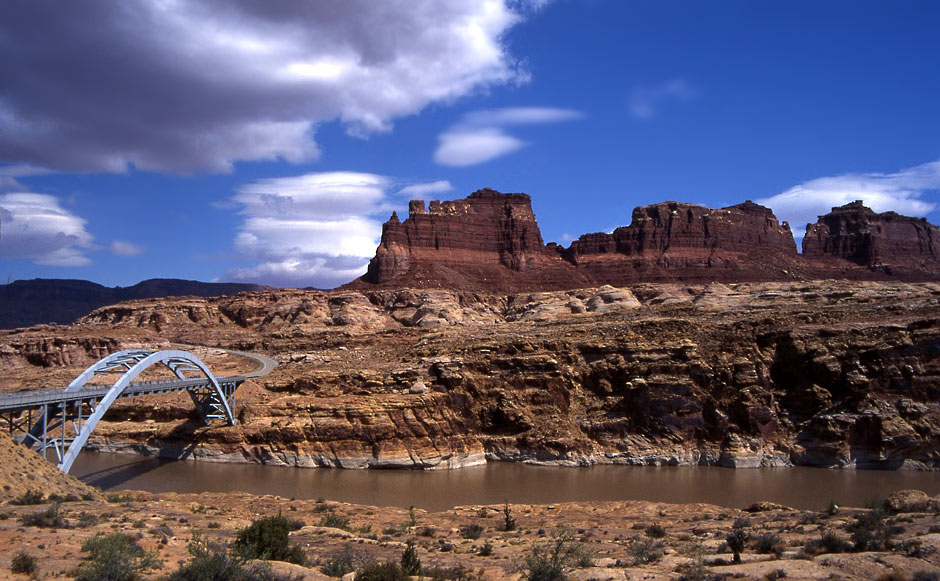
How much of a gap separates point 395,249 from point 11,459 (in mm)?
79399

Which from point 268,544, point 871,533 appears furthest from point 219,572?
point 871,533

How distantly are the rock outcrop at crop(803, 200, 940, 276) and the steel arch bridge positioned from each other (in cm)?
10020

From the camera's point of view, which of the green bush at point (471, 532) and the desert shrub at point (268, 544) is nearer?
the desert shrub at point (268, 544)

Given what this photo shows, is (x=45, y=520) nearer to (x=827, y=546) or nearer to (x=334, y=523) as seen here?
(x=334, y=523)

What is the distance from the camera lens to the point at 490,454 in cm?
Result: 4188

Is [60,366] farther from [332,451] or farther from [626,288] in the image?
[626,288]

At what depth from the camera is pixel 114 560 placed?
1040cm

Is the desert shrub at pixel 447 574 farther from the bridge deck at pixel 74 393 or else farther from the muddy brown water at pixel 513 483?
the bridge deck at pixel 74 393

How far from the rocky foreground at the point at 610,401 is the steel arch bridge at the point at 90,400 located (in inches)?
67.0

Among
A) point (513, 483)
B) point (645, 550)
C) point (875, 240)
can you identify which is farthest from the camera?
point (875, 240)

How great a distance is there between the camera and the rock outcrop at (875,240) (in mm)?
111000

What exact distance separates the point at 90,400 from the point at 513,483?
20.7 meters

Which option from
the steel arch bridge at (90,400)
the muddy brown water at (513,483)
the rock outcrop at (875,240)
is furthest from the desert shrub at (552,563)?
the rock outcrop at (875,240)

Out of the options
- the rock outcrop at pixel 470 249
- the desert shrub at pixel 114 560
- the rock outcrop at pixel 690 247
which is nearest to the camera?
the desert shrub at pixel 114 560
